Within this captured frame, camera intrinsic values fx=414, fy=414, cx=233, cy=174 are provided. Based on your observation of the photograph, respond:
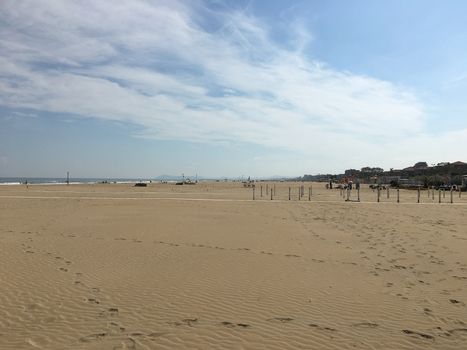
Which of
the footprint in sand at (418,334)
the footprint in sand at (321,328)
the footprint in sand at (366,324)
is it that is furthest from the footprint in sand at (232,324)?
the footprint in sand at (418,334)

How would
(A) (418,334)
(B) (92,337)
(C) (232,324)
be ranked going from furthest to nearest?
(C) (232,324) < (A) (418,334) < (B) (92,337)

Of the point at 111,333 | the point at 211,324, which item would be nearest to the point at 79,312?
the point at 111,333

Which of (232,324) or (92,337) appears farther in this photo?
(232,324)

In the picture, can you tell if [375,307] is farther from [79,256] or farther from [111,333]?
[79,256]

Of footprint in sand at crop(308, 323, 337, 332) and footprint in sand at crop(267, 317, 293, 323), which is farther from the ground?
footprint in sand at crop(267, 317, 293, 323)

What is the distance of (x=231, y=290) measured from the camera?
748 cm

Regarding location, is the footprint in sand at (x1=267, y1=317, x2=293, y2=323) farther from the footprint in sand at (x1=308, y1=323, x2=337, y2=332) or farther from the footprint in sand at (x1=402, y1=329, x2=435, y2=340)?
the footprint in sand at (x1=402, y1=329, x2=435, y2=340)

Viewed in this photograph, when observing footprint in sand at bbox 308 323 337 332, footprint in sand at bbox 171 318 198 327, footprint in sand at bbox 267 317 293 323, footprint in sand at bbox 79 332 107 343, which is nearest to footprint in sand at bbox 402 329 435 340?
footprint in sand at bbox 308 323 337 332

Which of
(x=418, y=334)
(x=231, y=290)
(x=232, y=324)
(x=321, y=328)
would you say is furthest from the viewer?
(x=231, y=290)

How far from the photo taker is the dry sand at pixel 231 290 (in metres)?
5.30

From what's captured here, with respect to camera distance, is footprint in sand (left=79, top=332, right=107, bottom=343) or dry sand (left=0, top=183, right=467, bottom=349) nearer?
footprint in sand (left=79, top=332, right=107, bottom=343)

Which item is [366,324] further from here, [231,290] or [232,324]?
[231,290]

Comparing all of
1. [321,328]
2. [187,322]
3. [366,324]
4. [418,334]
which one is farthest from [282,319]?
[418,334]

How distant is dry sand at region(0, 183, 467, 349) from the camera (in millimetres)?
5305
